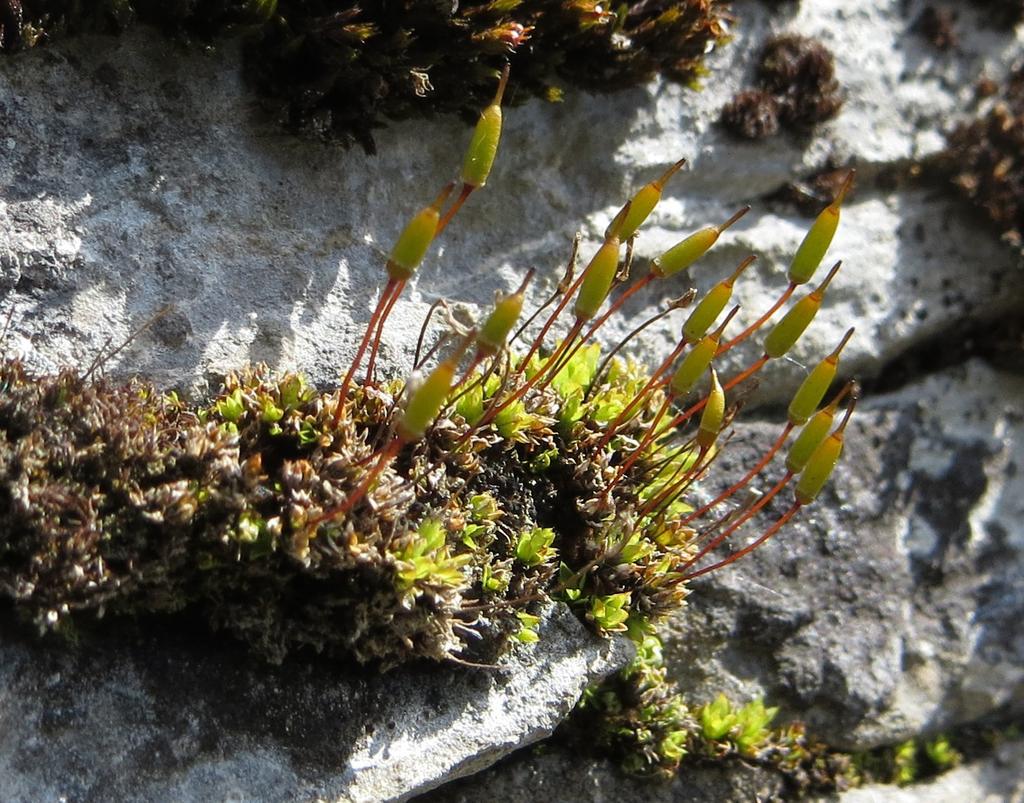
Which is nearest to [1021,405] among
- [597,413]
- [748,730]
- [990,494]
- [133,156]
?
[990,494]

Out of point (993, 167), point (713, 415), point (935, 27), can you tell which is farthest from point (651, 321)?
point (935, 27)

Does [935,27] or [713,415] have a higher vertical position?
[935,27]

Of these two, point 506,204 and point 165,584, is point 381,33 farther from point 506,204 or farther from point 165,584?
point 165,584

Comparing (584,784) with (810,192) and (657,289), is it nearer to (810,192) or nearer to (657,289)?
(657,289)

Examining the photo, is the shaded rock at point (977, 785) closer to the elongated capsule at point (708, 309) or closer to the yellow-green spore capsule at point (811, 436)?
the yellow-green spore capsule at point (811, 436)

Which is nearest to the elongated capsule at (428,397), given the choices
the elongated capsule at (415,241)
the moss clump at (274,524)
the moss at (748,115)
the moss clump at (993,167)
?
the elongated capsule at (415,241)

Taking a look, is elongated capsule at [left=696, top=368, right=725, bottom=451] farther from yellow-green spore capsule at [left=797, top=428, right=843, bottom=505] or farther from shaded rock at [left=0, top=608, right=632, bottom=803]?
shaded rock at [left=0, top=608, right=632, bottom=803]

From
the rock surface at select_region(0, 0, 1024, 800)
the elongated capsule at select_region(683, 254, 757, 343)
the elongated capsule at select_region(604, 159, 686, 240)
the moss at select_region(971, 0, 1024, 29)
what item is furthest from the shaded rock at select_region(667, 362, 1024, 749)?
the moss at select_region(971, 0, 1024, 29)
